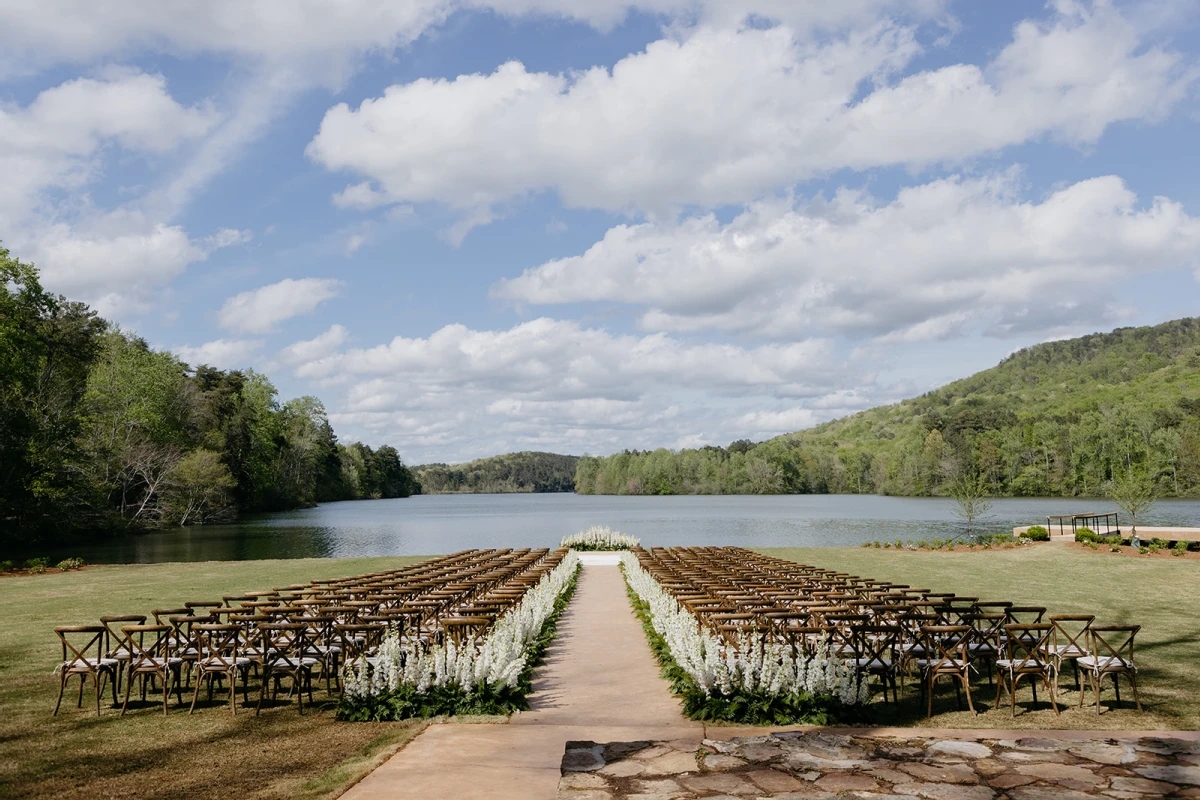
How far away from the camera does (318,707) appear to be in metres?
7.90

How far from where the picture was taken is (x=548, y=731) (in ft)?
22.0

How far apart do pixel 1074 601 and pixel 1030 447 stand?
10183 centimetres

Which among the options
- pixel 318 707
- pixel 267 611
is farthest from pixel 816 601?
pixel 267 611

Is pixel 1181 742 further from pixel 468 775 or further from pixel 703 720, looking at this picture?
pixel 468 775

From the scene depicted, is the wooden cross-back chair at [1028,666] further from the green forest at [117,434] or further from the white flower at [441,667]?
the green forest at [117,434]

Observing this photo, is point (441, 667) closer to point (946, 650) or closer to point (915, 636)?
point (915, 636)

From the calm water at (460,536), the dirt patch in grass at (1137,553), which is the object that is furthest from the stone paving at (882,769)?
the calm water at (460,536)

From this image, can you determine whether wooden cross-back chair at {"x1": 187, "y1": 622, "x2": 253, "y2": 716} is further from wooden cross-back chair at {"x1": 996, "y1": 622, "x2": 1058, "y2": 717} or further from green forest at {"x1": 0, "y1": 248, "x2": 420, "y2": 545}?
green forest at {"x1": 0, "y1": 248, "x2": 420, "y2": 545}

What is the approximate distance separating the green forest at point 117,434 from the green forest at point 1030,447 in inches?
2356

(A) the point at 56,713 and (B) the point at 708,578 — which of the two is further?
(B) the point at 708,578

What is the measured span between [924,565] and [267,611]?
18.7 m

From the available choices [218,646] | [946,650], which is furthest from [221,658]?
[946,650]

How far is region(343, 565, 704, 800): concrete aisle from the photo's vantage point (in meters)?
5.27

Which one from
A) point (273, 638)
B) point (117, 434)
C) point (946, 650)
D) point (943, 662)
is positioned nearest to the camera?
point (943, 662)
